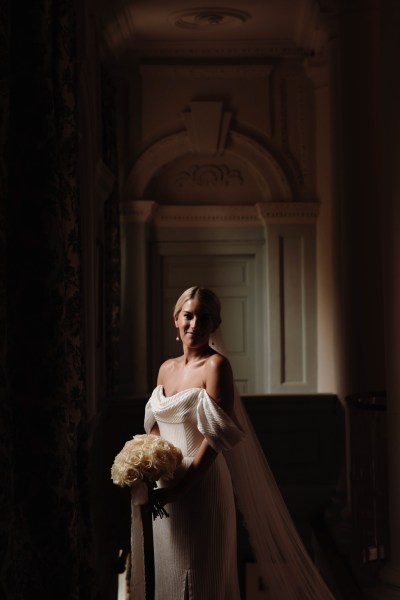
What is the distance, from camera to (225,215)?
917cm

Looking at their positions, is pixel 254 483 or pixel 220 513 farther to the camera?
pixel 254 483

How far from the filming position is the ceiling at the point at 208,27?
7789 millimetres

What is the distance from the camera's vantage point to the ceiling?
779cm

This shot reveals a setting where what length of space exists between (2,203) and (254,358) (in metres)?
7.05

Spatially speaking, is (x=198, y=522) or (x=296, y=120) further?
(x=296, y=120)

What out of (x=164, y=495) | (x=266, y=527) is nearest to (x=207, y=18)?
(x=266, y=527)

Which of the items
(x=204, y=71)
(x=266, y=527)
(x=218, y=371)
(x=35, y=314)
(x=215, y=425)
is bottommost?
(x=266, y=527)

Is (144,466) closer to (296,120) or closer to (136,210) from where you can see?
(136,210)

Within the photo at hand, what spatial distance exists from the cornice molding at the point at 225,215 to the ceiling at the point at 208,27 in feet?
5.48

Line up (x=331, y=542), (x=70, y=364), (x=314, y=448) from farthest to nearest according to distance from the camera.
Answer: (x=314, y=448), (x=331, y=542), (x=70, y=364)

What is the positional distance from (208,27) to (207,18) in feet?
1.00

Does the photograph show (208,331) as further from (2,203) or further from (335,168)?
(335,168)

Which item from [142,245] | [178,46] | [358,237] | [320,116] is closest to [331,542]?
Result: [358,237]

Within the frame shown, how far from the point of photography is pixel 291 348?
9055mm
